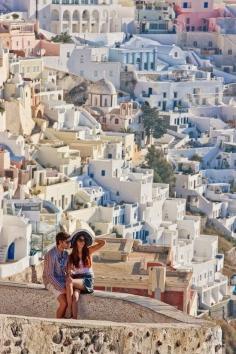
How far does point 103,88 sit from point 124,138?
3.61 metres

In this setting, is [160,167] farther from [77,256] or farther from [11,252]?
[77,256]

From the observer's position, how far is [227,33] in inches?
2083

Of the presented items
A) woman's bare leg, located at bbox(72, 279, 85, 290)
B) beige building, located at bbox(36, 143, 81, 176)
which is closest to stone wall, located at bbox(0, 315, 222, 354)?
woman's bare leg, located at bbox(72, 279, 85, 290)

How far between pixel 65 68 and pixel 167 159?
6.32 meters

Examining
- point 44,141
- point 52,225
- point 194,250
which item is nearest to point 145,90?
point 44,141

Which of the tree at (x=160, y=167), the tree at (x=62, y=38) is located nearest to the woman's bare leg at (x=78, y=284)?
the tree at (x=160, y=167)

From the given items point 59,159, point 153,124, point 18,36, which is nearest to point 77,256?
point 59,159

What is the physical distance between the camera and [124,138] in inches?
1524

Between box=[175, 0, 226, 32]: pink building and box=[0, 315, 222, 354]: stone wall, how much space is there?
154 feet

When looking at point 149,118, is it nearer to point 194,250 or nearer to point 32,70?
point 32,70

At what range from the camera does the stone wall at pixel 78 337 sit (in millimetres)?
6711

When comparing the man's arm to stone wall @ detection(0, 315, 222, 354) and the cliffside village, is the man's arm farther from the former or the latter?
the cliffside village

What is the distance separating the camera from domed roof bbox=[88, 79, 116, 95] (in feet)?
137

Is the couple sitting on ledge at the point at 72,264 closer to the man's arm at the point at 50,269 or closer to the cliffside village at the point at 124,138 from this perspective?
the man's arm at the point at 50,269
